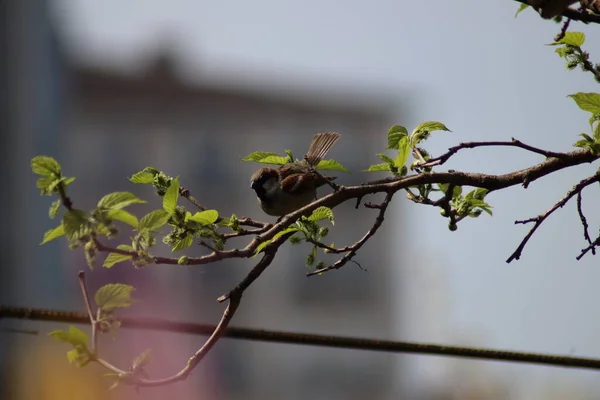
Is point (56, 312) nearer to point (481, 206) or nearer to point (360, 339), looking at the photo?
point (360, 339)

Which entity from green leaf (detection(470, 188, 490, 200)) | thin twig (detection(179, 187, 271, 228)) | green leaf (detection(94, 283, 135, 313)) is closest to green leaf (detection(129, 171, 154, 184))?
thin twig (detection(179, 187, 271, 228))

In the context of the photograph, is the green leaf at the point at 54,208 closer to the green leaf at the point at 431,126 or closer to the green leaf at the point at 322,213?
the green leaf at the point at 322,213

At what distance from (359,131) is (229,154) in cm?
514

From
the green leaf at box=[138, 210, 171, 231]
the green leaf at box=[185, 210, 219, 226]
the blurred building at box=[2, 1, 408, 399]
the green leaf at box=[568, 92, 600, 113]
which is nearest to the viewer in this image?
the green leaf at box=[138, 210, 171, 231]

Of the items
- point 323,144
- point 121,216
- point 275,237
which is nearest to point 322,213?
point 275,237

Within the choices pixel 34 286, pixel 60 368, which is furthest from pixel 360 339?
pixel 34 286

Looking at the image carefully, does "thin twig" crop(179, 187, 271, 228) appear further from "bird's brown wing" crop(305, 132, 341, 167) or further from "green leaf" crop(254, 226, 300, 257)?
"bird's brown wing" crop(305, 132, 341, 167)

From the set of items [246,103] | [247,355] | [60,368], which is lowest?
[247,355]

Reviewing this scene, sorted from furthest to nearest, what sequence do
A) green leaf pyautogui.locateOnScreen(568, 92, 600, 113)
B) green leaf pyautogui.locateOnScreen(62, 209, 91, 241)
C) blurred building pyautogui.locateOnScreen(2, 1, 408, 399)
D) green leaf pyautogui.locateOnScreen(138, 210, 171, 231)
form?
1. blurred building pyautogui.locateOnScreen(2, 1, 408, 399)
2. green leaf pyautogui.locateOnScreen(568, 92, 600, 113)
3. green leaf pyautogui.locateOnScreen(138, 210, 171, 231)
4. green leaf pyautogui.locateOnScreen(62, 209, 91, 241)

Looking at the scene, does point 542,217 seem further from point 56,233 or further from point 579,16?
point 56,233

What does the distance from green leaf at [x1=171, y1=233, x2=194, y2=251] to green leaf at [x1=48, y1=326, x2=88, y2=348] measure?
0.84ft

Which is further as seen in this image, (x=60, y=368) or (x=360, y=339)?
(x=60, y=368)

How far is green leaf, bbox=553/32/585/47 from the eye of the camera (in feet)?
5.85

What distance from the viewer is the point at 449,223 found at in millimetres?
1863
